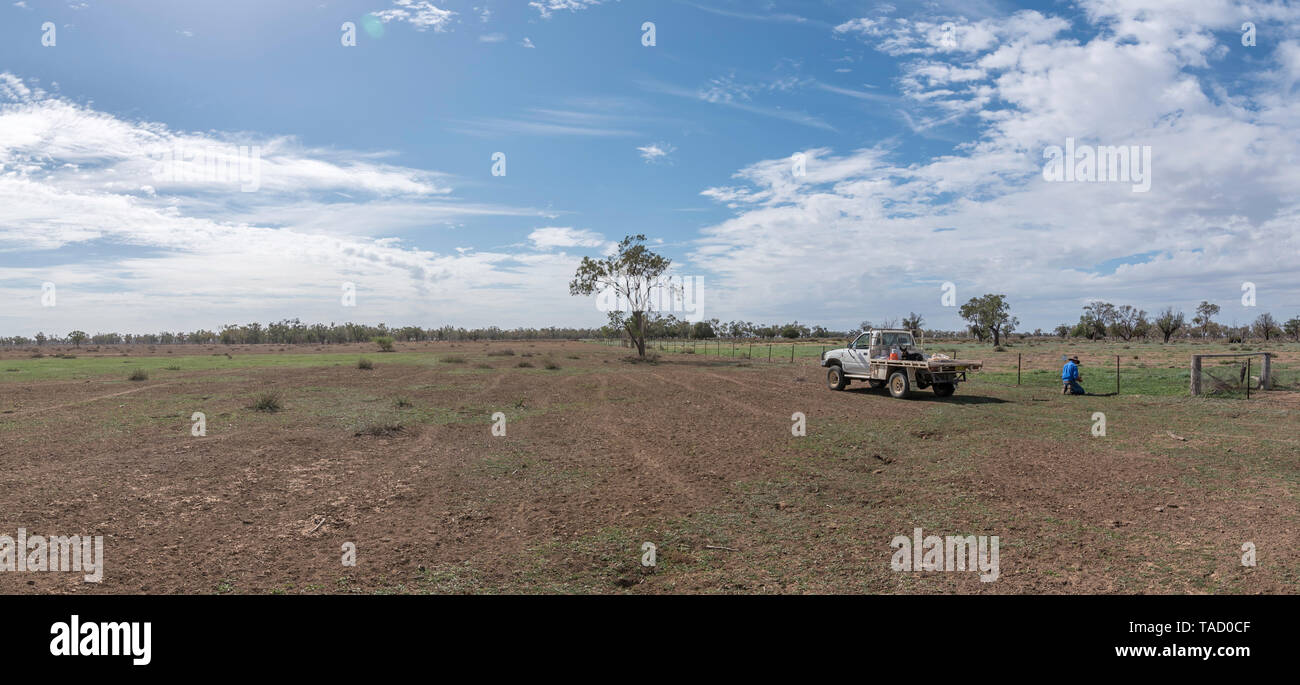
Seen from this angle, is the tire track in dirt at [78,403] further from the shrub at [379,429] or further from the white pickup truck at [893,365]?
the white pickup truck at [893,365]

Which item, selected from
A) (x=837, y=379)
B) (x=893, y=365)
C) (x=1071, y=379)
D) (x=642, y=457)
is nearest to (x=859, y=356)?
(x=837, y=379)

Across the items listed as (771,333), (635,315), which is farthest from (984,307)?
(771,333)

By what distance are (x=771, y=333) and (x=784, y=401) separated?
11950cm

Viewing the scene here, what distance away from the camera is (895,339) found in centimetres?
2275

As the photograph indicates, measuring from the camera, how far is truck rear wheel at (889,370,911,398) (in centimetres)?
2091

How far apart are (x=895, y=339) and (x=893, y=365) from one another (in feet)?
4.78

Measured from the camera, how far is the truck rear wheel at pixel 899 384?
20.9 metres

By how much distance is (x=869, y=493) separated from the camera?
8602 mm
